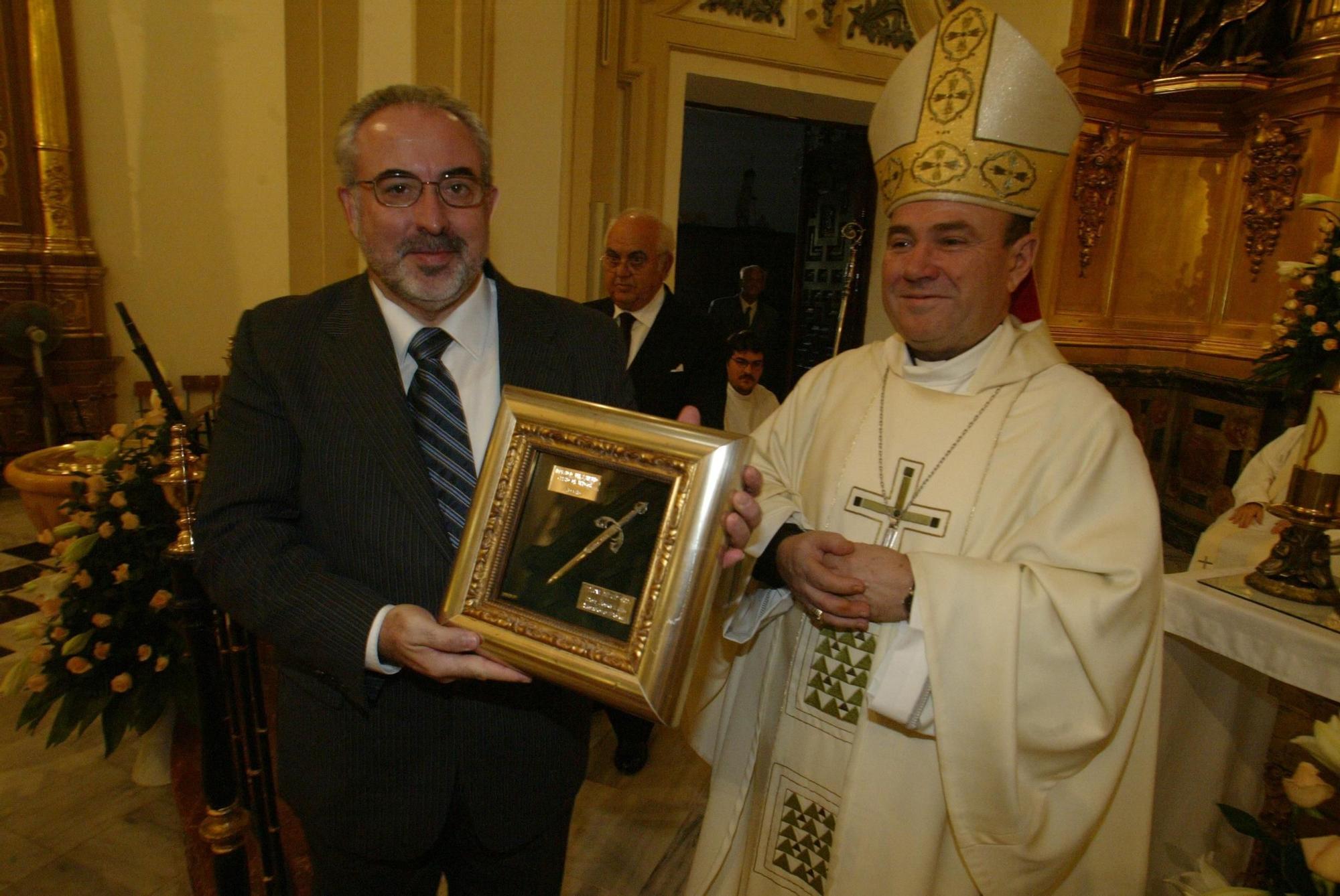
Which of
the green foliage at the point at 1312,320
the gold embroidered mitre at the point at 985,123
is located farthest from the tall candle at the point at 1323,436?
the gold embroidered mitre at the point at 985,123

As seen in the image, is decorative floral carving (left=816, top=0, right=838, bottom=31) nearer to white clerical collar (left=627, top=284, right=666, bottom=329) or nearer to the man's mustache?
white clerical collar (left=627, top=284, right=666, bottom=329)

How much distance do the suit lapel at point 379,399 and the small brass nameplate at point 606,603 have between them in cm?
28

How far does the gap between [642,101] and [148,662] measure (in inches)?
164

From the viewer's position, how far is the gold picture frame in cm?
103

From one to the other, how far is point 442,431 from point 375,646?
1.17 ft

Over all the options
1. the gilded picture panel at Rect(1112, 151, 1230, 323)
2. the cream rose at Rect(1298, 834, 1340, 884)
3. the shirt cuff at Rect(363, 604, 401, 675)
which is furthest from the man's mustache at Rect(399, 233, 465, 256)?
the gilded picture panel at Rect(1112, 151, 1230, 323)

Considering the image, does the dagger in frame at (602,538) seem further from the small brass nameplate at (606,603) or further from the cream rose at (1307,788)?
the cream rose at (1307,788)

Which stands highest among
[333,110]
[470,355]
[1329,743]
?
[333,110]

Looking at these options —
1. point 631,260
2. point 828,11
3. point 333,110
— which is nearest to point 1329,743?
point 631,260

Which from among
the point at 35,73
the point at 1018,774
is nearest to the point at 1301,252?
the point at 1018,774

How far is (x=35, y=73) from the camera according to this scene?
6090mm

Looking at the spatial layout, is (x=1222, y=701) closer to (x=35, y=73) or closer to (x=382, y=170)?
(x=382, y=170)

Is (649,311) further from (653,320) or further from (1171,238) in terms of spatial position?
(1171,238)

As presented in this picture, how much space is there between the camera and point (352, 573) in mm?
1301
